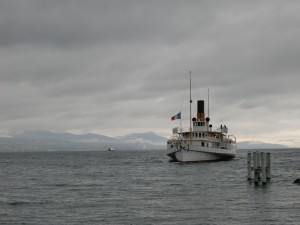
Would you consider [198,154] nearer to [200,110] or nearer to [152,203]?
[200,110]

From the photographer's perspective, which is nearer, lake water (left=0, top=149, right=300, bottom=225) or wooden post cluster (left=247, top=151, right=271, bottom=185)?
lake water (left=0, top=149, right=300, bottom=225)

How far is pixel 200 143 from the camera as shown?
110m

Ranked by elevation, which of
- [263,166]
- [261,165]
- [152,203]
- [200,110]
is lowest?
[152,203]

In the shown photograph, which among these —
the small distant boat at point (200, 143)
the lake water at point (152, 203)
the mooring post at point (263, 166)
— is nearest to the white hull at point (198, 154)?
the small distant boat at point (200, 143)

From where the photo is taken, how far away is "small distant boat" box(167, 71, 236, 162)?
106188 millimetres

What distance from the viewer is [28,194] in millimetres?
51531

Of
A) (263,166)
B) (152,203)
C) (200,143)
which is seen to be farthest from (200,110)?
(152,203)

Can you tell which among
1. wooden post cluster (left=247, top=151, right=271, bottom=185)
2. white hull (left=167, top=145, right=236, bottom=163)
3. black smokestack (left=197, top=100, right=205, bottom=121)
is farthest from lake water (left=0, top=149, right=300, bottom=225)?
black smokestack (left=197, top=100, right=205, bottom=121)

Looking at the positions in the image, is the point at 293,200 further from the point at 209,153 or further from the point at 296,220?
the point at 209,153

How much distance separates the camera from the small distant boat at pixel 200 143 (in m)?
106

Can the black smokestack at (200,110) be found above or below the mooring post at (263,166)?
above

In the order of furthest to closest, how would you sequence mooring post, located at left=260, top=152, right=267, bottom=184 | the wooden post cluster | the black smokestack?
the black smokestack
the wooden post cluster
mooring post, located at left=260, top=152, right=267, bottom=184

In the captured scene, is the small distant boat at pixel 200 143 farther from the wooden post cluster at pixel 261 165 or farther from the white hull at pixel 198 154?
the wooden post cluster at pixel 261 165

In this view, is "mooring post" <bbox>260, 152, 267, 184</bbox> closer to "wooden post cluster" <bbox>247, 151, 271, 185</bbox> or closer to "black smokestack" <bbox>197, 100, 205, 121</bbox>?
"wooden post cluster" <bbox>247, 151, 271, 185</bbox>
